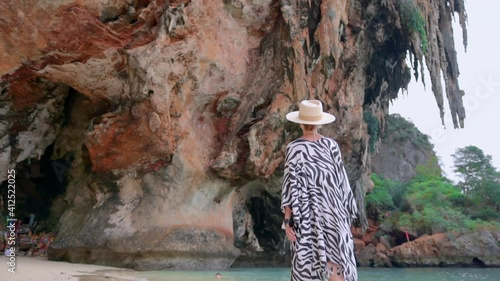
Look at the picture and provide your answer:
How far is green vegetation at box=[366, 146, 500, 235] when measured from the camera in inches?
785

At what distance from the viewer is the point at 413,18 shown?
12.2 metres

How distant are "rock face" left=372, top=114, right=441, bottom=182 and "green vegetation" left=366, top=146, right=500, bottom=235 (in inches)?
65.7

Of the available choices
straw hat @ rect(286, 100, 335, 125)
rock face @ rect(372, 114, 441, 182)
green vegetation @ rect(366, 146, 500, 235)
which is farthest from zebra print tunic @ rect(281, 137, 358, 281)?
rock face @ rect(372, 114, 441, 182)

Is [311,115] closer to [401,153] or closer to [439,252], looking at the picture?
[439,252]

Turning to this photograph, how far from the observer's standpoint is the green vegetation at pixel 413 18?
1220cm

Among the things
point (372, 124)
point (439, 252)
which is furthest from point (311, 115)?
point (439, 252)

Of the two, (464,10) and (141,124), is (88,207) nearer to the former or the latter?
(141,124)

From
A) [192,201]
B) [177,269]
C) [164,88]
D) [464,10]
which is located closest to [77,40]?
[164,88]

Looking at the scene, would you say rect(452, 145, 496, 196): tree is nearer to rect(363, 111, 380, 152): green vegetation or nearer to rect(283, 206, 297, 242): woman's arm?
rect(363, 111, 380, 152): green vegetation

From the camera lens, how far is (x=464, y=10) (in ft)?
45.6

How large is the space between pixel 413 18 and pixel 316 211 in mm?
11176

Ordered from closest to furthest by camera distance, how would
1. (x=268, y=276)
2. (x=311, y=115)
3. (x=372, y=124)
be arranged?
1. (x=311, y=115)
2. (x=268, y=276)
3. (x=372, y=124)

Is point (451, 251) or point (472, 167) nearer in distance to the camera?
point (451, 251)

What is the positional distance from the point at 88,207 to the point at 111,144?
1.60 metres
